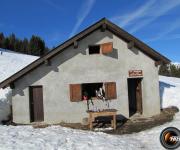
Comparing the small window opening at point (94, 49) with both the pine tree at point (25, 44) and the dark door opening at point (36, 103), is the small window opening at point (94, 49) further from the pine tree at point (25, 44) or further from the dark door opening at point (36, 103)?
the pine tree at point (25, 44)

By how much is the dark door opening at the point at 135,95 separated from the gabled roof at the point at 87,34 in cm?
184

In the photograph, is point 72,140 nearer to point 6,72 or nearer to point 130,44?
point 130,44

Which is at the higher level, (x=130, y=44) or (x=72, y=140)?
(x=130, y=44)

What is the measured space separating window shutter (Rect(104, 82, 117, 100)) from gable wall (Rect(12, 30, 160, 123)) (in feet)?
0.77

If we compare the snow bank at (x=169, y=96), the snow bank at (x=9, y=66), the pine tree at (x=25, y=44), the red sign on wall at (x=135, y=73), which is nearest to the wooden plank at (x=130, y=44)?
the red sign on wall at (x=135, y=73)

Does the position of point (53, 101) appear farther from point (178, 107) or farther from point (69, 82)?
point (178, 107)

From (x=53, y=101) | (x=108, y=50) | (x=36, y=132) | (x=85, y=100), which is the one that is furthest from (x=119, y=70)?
(x=36, y=132)

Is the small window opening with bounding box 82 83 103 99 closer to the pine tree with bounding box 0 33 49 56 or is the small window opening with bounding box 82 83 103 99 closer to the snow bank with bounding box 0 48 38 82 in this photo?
the snow bank with bounding box 0 48 38 82

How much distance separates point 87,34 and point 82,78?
2.51 m

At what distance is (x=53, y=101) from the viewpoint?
57.3ft

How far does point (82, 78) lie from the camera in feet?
58.4

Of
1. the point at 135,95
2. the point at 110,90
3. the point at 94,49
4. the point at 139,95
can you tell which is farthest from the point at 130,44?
the point at 135,95

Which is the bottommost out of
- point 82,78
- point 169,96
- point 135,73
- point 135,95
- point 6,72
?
point 169,96

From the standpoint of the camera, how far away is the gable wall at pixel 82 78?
57.4 ft
